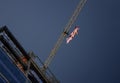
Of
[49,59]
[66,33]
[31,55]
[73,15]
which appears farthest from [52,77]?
[73,15]

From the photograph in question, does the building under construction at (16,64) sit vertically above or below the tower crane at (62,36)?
below

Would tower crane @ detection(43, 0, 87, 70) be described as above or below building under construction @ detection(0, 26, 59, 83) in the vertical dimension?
above

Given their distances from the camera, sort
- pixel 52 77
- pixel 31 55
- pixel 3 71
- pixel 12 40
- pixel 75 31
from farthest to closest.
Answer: pixel 75 31
pixel 52 77
pixel 31 55
pixel 12 40
pixel 3 71

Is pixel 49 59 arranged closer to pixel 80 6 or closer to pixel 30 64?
pixel 80 6

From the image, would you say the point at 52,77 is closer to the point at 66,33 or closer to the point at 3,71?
the point at 3,71

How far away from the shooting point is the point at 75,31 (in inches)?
2670

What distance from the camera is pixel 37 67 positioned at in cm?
4050

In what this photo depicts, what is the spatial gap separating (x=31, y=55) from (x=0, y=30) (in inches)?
250

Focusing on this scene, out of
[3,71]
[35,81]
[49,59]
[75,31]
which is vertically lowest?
[3,71]

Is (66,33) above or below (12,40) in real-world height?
above

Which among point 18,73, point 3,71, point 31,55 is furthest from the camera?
point 31,55

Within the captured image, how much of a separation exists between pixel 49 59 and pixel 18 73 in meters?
35.2

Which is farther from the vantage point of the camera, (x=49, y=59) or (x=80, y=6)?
(x=80, y=6)

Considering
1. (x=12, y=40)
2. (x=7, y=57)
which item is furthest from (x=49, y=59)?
(x=7, y=57)
